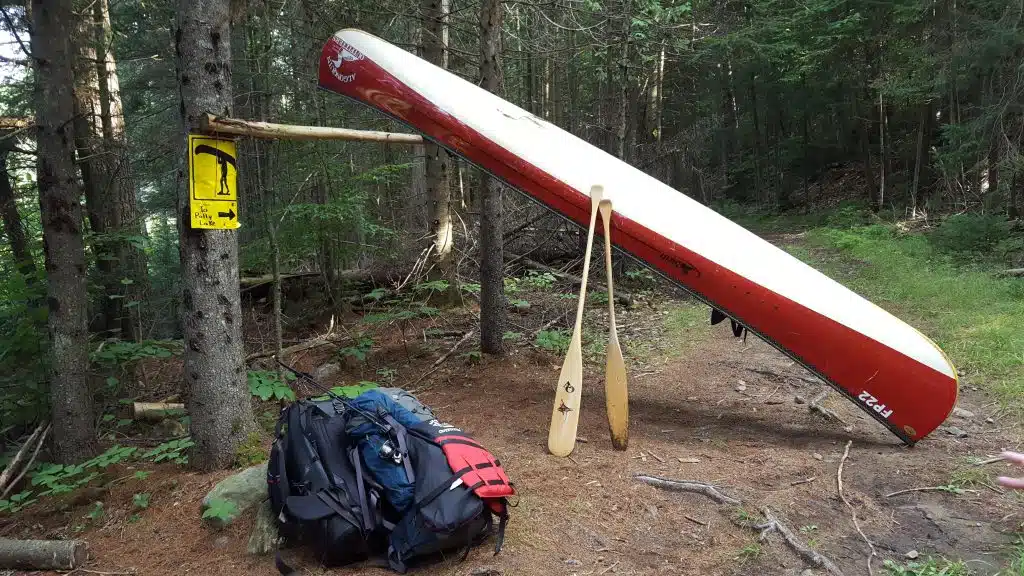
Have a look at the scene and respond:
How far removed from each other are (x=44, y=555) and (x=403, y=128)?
5.84m

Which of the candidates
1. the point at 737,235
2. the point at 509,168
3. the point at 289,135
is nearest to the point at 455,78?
the point at 509,168

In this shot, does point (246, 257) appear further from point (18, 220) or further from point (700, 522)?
point (700, 522)

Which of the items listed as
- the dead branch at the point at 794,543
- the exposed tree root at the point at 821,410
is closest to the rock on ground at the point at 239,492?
the dead branch at the point at 794,543

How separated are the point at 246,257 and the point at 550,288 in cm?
377

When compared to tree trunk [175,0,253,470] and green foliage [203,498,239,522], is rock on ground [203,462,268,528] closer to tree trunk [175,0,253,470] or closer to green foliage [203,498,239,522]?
green foliage [203,498,239,522]

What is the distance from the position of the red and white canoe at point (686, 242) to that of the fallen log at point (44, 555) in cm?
309

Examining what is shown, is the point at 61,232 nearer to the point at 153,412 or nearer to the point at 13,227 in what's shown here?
the point at 153,412

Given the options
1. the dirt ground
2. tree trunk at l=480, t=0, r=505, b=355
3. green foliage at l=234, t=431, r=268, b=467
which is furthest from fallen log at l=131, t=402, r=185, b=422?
tree trunk at l=480, t=0, r=505, b=355

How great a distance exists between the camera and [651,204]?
375 centimetres

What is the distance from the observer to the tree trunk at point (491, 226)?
14.7 feet

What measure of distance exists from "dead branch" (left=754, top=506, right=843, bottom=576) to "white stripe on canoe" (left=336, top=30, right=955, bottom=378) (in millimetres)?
1417

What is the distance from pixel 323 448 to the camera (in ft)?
7.67

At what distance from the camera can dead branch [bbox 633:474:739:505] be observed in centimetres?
248

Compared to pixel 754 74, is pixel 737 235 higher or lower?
lower
